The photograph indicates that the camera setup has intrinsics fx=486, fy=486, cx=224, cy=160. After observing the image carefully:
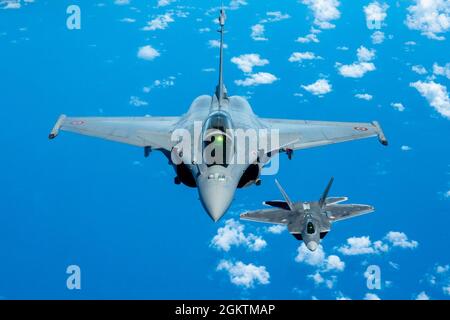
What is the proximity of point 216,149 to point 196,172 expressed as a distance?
1.26 m

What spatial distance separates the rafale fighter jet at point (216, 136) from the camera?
1938cm

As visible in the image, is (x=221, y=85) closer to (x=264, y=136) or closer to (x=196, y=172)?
(x=264, y=136)

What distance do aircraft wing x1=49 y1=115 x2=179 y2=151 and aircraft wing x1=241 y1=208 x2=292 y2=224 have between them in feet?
15.9

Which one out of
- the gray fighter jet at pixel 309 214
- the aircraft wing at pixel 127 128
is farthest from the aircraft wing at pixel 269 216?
the aircraft wing at pixel 127 128

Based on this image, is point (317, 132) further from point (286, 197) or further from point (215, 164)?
point (215, 164)

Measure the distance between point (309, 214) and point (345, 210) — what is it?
205 centimetres

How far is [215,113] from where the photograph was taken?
2131 centimetres

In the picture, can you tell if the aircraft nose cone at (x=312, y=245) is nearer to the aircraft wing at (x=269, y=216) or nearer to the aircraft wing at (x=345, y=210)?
the aircraft wing at (x=269, y=216)

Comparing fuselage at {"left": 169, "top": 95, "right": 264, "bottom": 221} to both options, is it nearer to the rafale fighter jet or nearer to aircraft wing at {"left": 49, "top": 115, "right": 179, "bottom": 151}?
the rafale fighter jet

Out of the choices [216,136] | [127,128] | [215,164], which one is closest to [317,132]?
[216,136]

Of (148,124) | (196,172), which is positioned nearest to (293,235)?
(196,172)

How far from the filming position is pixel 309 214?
68.2 ft

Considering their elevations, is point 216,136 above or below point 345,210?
above

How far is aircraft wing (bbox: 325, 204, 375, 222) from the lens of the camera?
21.5m
